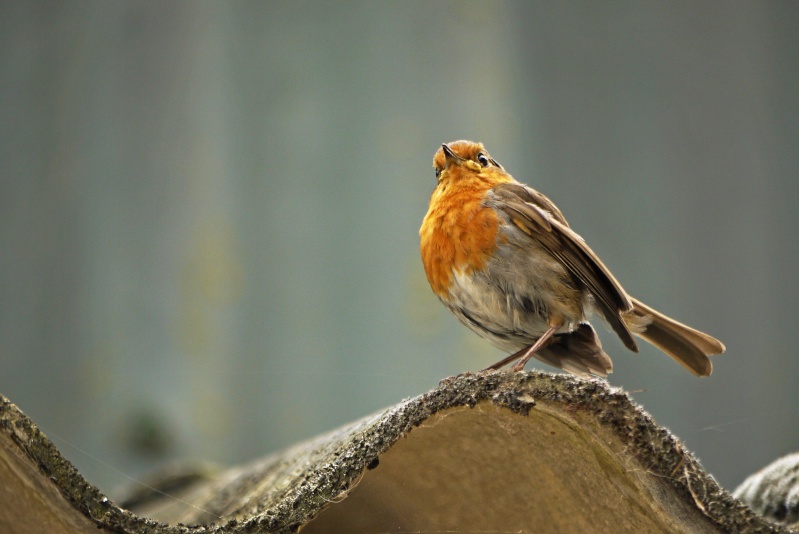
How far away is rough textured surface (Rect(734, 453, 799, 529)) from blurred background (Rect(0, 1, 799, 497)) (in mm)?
2417

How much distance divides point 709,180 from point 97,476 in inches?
130

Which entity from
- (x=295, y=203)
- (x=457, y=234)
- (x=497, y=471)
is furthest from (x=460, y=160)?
(x=295, y=203)

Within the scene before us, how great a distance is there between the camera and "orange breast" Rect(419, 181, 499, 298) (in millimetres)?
1404

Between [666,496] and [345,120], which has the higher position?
[345,120]

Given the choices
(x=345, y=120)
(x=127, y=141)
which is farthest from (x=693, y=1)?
(x=127, y=141)

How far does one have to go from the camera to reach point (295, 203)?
394 centimetres

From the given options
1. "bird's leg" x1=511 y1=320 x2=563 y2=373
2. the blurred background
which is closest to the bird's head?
"bird's leg" x1=511 y1=320 x2=563 y2=373

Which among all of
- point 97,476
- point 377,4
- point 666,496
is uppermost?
point 377,4

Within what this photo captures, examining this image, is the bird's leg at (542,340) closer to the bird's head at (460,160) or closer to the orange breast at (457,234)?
the orange breast at (457,234)

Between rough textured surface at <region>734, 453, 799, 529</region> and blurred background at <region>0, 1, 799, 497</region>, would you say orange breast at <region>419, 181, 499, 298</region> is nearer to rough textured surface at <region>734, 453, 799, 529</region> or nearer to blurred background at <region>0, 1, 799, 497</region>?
rough textured surface at <region>734, 453, 799, 529</region>

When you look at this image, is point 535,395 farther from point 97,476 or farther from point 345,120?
point 97,476

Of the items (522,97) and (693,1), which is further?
(693,1)

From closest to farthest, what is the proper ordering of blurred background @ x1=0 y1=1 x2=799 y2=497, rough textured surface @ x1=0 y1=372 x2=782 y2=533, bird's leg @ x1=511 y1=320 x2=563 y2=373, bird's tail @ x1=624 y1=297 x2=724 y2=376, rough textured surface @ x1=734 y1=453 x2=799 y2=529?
rough textured surface @ x1=0 y1=372 x2=782 y2=533 → rough textured surface @ x1=734 y1=453 x2=799 y2=529 → bird's leg @ x1=511 y1=320 x2=563 y2=373 → bird's tail @ x1=624 y1=297 x2=724 y2=376 → blurred background @ x1=0 y1=1 x2=799 y2=497

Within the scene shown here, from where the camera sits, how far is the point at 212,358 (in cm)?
393
